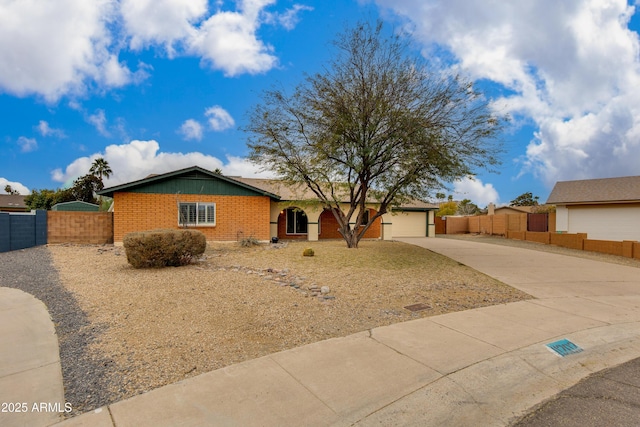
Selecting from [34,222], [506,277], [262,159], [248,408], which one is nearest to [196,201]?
[262,159]

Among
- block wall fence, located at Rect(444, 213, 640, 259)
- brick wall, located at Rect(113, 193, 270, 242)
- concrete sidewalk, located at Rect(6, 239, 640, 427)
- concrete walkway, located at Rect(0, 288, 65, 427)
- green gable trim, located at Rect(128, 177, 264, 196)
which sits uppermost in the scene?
green gable trim, located at Rect(128, 177, 264, 196)

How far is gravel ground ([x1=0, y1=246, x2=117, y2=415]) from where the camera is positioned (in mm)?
3361

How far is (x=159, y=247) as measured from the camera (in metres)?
9.14

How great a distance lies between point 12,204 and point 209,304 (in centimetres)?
5955

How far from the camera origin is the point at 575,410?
335cm

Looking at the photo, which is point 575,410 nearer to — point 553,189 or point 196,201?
point 196,201

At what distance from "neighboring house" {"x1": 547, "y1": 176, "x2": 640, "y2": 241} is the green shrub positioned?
78.6ft

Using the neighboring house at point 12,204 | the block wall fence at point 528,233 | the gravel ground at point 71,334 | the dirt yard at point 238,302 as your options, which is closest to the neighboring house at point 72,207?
the dirt yard at point 238,302

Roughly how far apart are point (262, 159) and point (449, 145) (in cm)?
708

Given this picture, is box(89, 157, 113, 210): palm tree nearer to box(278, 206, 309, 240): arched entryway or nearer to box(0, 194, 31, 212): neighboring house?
box(0, 194, 31, 212): neighboring house

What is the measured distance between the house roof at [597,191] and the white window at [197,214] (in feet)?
73.0

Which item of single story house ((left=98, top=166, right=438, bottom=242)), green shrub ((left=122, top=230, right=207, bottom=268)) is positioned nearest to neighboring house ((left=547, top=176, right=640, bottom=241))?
single story house ((left=98, top=166, right=438, bottom=242))

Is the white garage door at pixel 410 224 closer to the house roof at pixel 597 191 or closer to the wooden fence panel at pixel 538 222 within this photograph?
the wooden fence panel at pixel 538 222

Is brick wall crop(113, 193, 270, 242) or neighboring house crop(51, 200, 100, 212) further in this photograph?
neighboring house crop(51, 200, 100, 212)
